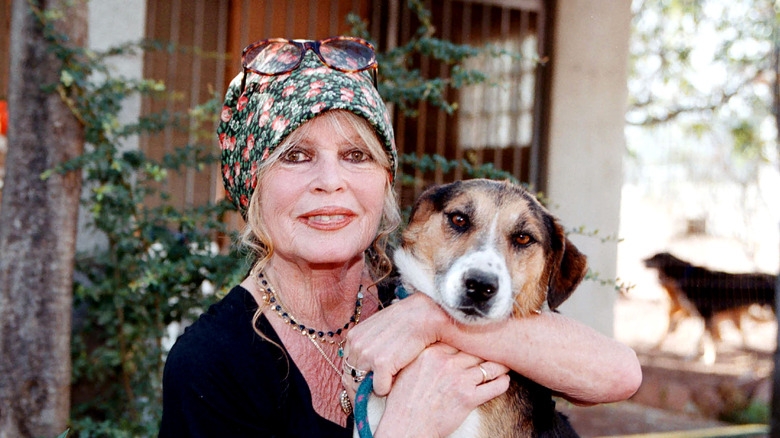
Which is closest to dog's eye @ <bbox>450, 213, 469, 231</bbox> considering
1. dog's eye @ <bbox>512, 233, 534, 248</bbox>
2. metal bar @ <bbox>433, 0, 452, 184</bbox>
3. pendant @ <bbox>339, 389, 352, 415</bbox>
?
dog's eye @ <bbox>512, 233, 534, 248</bbox>

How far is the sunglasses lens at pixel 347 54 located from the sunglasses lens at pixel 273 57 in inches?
3.7

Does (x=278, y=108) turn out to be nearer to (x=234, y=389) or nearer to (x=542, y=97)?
(x=234, y=389)

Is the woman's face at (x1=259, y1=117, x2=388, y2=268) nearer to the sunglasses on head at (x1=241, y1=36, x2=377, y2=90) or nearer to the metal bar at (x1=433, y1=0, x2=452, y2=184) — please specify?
the sunglasses on head at (x1=241, y1=36, x2=377, y2=90)

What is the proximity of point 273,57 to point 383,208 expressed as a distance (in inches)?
24.8

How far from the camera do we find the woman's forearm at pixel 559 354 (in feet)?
6.39

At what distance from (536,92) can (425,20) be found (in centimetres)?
186

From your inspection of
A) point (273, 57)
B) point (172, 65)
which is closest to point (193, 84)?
point (172, 65)

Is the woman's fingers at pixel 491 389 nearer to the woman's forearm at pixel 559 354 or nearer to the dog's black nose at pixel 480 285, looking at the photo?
the woman's forearm at pixel 559 354

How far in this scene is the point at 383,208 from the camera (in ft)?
7.55

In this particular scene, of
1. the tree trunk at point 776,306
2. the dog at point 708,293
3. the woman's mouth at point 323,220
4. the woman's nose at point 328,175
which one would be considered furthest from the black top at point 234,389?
the dog at point 708,293

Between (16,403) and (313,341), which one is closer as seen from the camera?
(313,341)

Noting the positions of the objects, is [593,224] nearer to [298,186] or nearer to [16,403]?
[298,186]

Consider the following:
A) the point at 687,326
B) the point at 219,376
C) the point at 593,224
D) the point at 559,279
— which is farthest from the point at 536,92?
the point at 687,326

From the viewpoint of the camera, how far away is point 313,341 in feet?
6.93
